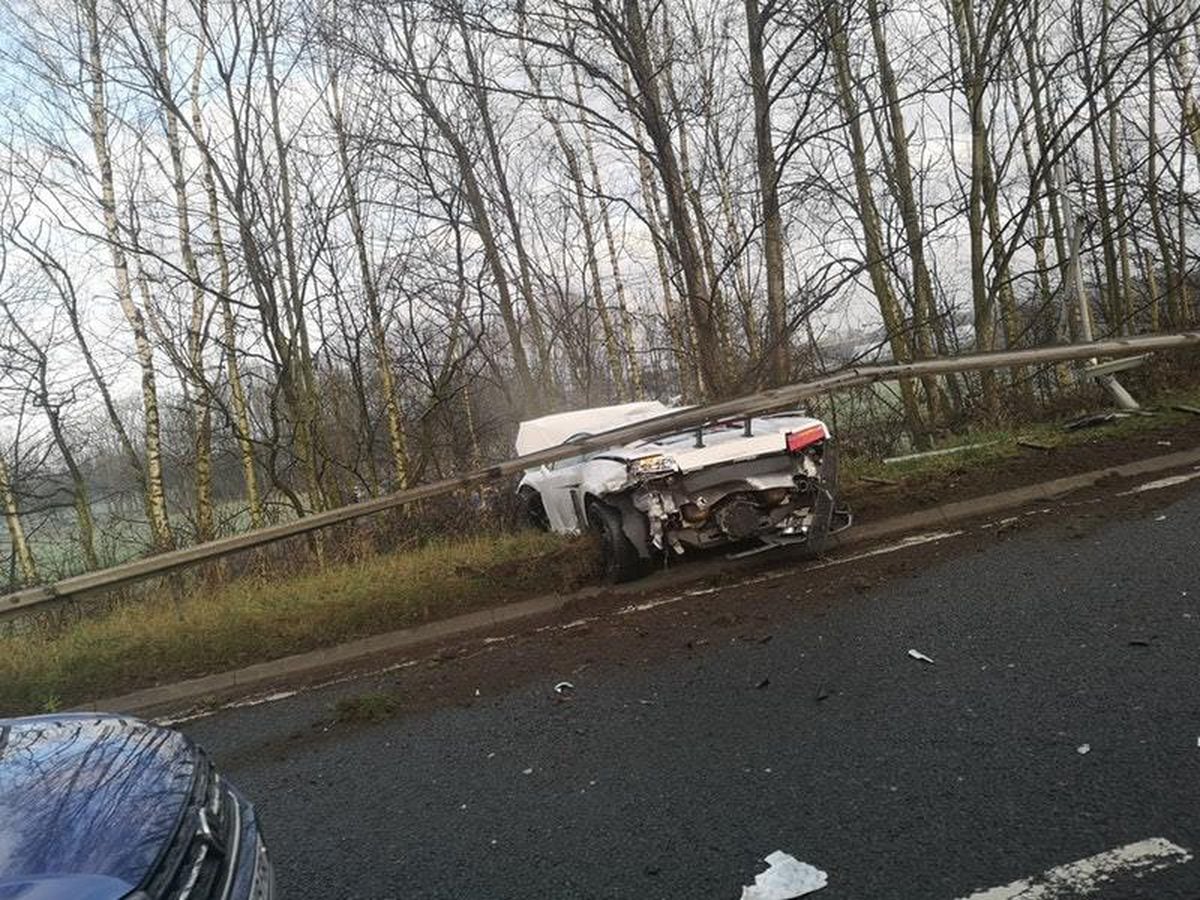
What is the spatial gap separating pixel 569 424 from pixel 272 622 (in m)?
4.61

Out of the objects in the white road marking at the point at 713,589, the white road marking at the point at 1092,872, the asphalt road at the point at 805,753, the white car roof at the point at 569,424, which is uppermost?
the white car roof at the point at 569,424

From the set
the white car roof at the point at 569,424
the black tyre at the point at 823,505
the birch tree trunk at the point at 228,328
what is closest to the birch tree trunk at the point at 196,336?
the birch tree trunk at the point at 228,328

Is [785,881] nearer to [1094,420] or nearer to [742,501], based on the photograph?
[742,501]

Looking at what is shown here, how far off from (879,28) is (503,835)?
49.1 ft

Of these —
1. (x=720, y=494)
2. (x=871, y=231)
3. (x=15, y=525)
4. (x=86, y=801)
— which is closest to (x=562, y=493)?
(x=720, y=494)

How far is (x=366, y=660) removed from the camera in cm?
576

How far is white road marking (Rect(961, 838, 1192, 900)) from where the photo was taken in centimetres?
227

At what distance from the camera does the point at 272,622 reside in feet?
21.3

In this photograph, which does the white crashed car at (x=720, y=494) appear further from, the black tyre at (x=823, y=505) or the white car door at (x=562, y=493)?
the white car door at (x=562, y=493)

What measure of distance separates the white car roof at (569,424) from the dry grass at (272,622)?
2.67m

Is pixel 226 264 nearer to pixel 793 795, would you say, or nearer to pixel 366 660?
pixel 366 660

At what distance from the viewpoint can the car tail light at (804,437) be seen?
595 cm

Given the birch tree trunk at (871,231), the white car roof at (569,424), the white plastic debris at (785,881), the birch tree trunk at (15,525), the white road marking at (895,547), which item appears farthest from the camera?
the birch tree trunk at (15,525)

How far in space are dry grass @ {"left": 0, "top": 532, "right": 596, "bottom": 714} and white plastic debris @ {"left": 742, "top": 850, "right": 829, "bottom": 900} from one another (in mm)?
3899
